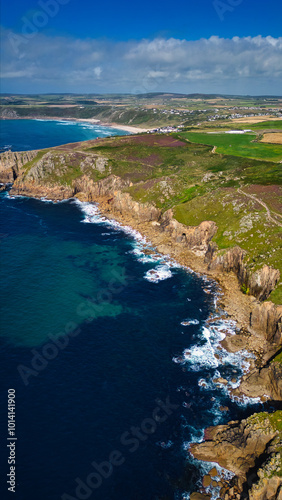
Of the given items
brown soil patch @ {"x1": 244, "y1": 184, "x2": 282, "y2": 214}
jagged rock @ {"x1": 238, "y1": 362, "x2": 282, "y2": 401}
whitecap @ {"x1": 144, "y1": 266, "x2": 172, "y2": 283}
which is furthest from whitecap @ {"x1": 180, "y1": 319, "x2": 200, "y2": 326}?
brown soil patch @ {"x1": 244, "y1": 184, "x2": 282, "y2": 214}

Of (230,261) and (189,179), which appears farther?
(189,179)

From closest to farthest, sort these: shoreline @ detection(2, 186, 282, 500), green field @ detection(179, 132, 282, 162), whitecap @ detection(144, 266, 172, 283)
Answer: shoreline @ detection(2, 186, 282, 500), whitecap @ detection(144, 266, 172, 283), green field @ detection(179, 132, 282, 162)

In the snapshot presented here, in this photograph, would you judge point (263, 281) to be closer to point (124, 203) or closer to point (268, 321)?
point (268, 321)

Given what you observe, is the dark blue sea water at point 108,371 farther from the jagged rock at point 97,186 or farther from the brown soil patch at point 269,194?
the jagged rock at point 97,186

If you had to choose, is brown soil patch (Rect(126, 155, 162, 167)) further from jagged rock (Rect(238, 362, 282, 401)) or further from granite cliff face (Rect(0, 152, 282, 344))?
jagged rock (Rect(238, 362, 282, 401))

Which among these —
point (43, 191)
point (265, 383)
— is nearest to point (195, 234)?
point (265, 383)

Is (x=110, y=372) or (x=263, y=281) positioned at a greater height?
(x=263, y=281)

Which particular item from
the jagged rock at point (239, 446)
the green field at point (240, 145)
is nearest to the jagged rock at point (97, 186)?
the green field at point (240, 145)
